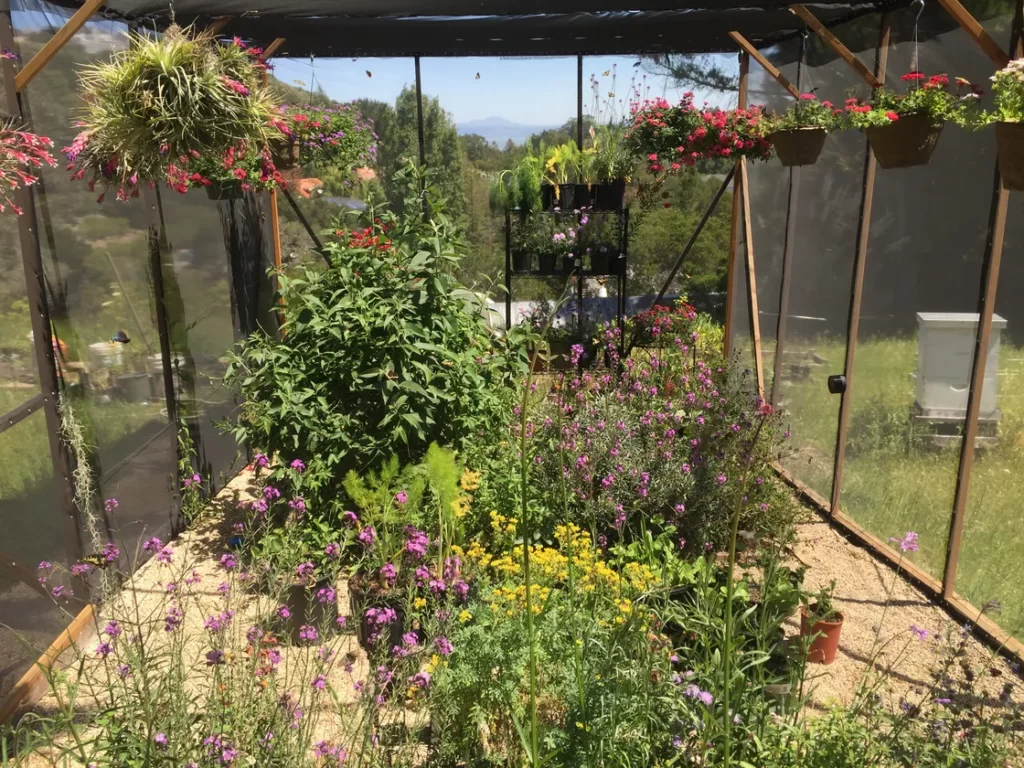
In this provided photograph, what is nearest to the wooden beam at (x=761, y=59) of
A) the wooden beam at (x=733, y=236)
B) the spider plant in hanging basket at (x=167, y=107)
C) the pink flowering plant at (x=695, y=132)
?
the wooden beam at (x=733, y=236)

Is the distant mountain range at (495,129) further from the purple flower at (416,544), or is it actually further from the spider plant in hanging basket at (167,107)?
the purple flower at (416,544)

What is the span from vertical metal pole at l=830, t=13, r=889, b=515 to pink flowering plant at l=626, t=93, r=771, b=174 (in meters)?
0.59

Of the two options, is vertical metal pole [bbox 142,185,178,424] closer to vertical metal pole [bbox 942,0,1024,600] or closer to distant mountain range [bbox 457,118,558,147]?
distant mountain range [bbox 457,118,558,147]

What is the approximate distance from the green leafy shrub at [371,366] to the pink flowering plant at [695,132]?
152cm

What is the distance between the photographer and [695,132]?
439cm

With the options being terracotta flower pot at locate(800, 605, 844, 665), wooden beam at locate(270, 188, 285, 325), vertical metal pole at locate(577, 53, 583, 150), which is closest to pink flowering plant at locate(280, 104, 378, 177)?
wooden beam at locate(270, 188, 285, 325)

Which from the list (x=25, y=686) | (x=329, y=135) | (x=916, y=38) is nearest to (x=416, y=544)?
(x=25, y=686)

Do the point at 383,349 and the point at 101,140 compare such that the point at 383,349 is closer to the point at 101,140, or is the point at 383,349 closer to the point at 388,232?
the point at 388,232

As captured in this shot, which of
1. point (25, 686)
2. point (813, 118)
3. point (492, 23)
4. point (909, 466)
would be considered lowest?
point (25, 686)

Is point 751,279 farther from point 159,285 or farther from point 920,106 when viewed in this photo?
point 159,285

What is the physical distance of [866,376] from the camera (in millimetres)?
4117

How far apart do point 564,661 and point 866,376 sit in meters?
2.74

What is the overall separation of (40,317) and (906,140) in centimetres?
349

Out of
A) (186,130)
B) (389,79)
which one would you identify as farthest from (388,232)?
(389,79)
